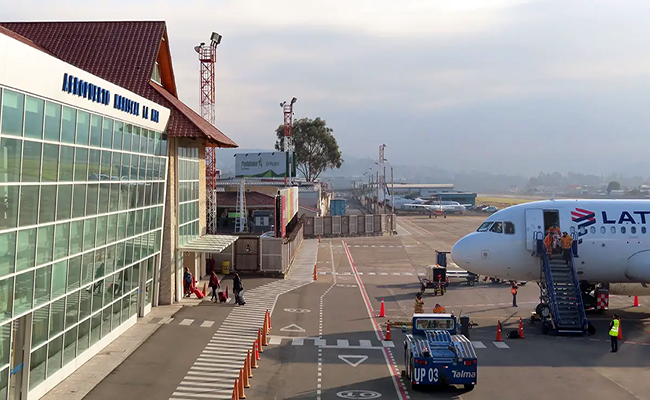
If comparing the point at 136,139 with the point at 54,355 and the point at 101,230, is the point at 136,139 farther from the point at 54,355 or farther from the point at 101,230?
the point at 54,355

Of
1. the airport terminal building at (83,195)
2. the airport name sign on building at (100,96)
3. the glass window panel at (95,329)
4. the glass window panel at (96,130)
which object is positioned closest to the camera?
the airport terminal building at (83,195)

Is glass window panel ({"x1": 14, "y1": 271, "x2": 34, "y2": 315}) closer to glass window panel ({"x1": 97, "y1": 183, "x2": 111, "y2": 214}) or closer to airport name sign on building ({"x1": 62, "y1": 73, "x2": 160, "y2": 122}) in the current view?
airport name sign on building ({"x1": 62, "y1": 73, "x2": 160, "y2": 122})

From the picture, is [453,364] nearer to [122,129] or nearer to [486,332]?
[486,332]

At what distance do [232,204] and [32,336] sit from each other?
59530 millimetres

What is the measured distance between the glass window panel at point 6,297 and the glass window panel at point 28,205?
1649mm

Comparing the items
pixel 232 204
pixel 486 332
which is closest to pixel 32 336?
pixel 486 332

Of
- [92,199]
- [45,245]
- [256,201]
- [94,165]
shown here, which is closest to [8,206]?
[45,245]

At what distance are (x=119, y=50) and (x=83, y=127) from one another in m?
16.9

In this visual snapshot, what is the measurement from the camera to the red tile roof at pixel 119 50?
3562 centimetres

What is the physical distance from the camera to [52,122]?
20.1 meters

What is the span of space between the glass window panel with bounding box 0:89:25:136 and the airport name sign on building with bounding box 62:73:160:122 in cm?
285

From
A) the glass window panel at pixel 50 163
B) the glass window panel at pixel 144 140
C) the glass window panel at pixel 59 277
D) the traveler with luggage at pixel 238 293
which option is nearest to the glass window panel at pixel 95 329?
the glass window panel at pixel 59 277

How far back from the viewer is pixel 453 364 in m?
20.8

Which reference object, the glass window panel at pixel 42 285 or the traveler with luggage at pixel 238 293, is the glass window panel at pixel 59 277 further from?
the traveler with luggage at pixel 238 293
